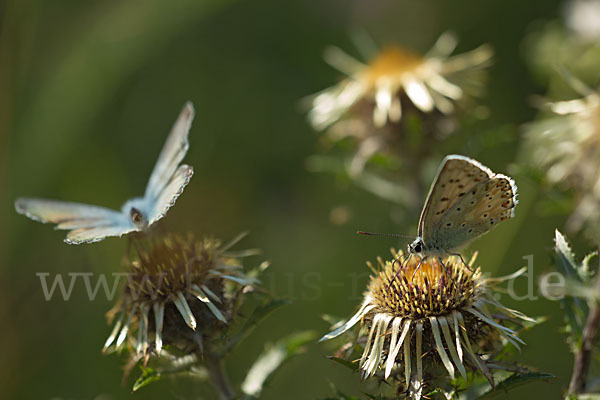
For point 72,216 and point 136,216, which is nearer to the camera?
point 136,216

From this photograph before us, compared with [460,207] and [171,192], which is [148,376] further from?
[460,207]

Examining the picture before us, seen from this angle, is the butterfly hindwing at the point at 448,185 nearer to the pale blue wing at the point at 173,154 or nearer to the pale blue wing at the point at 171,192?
the pale blue wing at the point at 171,192

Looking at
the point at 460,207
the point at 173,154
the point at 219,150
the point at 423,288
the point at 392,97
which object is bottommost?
the point at 423,288

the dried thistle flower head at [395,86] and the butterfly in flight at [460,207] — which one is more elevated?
the dried thistle flower head at [395,86]

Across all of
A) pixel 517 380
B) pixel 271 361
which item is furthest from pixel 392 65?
pixel 517 380

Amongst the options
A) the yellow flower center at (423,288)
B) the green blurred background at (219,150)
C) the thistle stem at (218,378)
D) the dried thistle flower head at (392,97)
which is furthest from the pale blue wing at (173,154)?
the dried thistle flower head at (392,97)

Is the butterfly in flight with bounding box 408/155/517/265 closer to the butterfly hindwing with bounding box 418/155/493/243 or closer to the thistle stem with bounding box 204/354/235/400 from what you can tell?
the butterfly hindwing with bounding box 418/155/493/243

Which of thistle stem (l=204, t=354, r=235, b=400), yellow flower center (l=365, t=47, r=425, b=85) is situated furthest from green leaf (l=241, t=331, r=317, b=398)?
yellow flower center (l=365, t=47, r=425, b=85)
